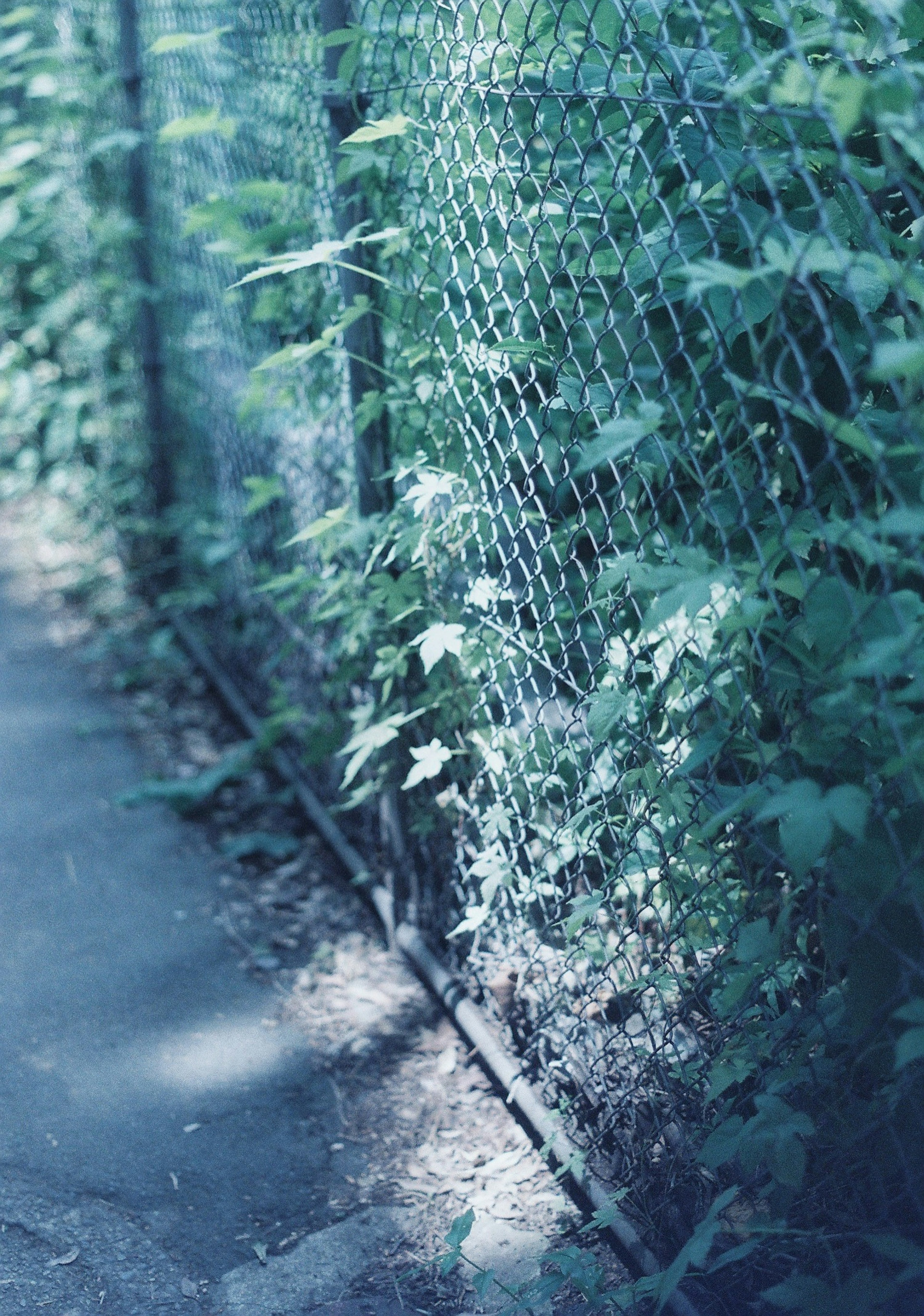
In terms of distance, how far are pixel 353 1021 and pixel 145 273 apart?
121 inches

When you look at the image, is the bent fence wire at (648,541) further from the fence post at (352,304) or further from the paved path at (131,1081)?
the paved path at (131,1081)

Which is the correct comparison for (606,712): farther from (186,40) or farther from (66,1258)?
(186,40)

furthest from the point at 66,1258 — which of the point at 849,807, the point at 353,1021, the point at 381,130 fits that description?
the point at 381,130

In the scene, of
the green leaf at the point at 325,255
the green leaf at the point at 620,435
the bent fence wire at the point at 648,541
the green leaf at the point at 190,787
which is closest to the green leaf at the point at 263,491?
the bent fence wire at the point at 648,541

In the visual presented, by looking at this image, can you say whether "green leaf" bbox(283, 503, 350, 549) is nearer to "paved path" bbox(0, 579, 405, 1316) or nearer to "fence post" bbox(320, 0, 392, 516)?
"fence post" bbox(320, 0, 392, 516)

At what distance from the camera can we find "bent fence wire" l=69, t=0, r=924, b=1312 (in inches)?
58.5

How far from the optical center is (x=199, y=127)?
2859 millimetres

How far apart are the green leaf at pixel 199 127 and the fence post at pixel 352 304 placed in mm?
A: 446

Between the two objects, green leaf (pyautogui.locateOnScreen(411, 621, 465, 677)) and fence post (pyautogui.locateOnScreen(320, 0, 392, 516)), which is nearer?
green leaf (pyautogui.locateOnScreen(411, 621, 465, 677))

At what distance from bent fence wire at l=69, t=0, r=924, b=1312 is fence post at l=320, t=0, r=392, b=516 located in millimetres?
11

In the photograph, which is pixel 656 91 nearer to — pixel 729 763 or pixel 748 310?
pixel 748 310

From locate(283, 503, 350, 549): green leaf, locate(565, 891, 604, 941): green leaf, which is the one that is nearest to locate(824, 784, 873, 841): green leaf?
locate(565, 891, 604, 941): green leaf

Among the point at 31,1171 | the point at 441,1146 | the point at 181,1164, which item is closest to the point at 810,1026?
the point at 441,1146

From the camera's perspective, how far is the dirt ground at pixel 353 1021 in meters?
2.17
